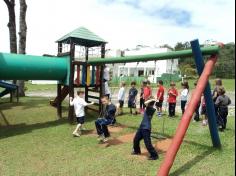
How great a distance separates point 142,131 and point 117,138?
2.26 meters

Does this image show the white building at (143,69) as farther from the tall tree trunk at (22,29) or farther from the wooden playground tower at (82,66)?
the tall tree trunk at (22,29)

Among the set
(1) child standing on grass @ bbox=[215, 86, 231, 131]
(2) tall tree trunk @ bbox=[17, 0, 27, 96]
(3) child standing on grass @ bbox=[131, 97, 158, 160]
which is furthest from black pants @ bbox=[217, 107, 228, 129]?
(2) tall tree trunk @ bbox=[17, 0, 27, 96]

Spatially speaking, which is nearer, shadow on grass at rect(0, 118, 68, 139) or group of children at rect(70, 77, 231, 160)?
group of children at rect(70, 77, 231, 160)

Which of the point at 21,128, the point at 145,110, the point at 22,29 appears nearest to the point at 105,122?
the point at 145,110

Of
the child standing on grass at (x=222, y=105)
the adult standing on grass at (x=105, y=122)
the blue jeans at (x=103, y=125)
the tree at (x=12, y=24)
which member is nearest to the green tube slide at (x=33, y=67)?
the adult standing on grass at (x=105, y=122)

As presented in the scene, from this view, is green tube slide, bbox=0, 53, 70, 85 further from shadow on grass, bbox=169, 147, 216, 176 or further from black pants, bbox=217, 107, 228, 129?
shadow on grass, bbox=169, 147, 216, 176

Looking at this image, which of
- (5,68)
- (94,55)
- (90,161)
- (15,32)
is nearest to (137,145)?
(90,161)

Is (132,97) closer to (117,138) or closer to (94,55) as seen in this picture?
(94,55)

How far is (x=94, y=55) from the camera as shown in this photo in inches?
553

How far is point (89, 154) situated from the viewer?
8.29 metres

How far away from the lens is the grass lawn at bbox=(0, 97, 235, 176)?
7029 mm

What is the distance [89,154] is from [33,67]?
4555mm

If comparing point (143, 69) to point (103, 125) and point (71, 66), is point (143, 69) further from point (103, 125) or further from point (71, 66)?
point (103, 125)

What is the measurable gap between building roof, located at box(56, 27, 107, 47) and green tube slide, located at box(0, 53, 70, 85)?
876mm
